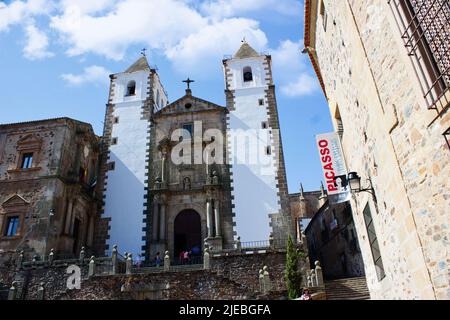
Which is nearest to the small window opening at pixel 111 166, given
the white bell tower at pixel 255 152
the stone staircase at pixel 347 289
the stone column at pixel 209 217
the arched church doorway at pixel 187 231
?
the arched church doorway at pixel 187 231

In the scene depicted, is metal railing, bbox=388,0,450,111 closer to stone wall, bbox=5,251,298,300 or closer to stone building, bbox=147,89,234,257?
stone wall, bbox=5,251,298,300

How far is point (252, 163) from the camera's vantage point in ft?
78.8

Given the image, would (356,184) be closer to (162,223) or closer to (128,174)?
(162,223)

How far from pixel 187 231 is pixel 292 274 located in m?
9.77

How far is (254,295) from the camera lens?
51.9ft

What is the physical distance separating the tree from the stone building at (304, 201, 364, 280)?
7514mm

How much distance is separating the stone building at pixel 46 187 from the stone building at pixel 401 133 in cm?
1725

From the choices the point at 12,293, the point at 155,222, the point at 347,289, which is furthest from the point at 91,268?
the point at 347,289

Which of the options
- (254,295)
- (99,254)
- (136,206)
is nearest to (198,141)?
(136,206)

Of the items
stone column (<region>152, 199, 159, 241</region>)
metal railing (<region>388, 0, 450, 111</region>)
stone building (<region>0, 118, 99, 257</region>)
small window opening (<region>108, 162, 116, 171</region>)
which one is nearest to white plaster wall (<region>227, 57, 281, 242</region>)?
stone column (<region>152, 199, 159, 241</region>)

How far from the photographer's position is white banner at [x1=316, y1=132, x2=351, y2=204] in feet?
36.5

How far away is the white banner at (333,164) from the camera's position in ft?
36.5

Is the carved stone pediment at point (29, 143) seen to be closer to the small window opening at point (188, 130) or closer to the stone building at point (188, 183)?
the stone building at point (188, 183)
